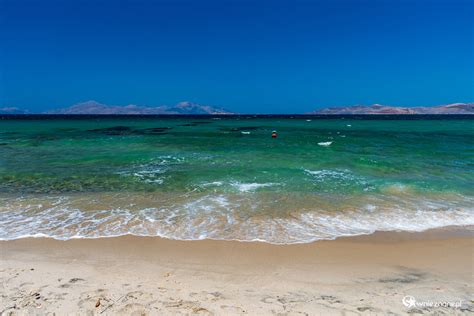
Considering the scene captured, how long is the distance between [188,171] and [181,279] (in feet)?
33.9

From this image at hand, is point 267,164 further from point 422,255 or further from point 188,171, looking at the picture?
point 422,255

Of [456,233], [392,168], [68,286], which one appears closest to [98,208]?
[68,286]

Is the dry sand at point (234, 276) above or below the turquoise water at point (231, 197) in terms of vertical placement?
below

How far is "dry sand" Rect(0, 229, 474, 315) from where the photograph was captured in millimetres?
4730

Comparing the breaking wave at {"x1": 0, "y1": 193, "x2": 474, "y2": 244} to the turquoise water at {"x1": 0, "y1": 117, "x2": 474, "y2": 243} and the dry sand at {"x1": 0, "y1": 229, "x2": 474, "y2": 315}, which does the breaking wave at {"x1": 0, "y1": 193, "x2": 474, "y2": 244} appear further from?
the dry sand at {"x1": 0, "y1": 229, "x2": 474, "y2": 315}

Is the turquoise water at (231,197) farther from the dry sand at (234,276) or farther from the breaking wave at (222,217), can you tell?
the dry sand at (234,276)

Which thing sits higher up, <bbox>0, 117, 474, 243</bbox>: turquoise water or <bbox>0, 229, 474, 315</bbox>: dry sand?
<bbox>0, 117, 474, 243</bbox>: turquoise water

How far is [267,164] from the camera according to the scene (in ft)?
59.4

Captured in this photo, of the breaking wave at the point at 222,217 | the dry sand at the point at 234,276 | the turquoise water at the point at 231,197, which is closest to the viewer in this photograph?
the dry sand at the point at 234,276

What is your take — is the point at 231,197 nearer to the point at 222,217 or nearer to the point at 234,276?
the point at 222,217

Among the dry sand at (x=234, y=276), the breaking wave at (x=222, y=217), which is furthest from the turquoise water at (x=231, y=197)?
the dry sand at (x=234, y=276)

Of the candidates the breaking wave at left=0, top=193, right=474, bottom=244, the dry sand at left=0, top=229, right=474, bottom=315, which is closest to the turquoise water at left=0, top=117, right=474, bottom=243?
the breaking wave at left=0, top=193, right=474, bottom=244

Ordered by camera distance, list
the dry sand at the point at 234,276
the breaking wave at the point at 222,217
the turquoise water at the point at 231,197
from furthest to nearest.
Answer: the turquoise water at the point at 231,197
the breaking wave at the point at 222,217
the dry sand at the point at 234,276

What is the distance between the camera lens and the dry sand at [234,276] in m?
4.73
